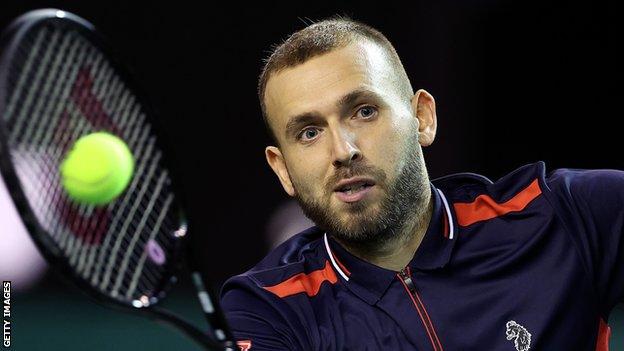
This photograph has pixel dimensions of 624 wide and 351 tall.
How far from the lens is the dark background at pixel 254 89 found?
618cm

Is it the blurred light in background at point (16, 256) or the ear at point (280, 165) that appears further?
the blurred light in background at point (16, 256)

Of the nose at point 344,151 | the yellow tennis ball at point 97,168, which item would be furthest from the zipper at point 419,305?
the yellow tennis ball at point 97,168

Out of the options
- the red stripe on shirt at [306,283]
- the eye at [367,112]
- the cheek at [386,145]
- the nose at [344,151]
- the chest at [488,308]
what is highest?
the eye at [367,112]

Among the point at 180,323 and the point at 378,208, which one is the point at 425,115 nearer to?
the point at 378,208

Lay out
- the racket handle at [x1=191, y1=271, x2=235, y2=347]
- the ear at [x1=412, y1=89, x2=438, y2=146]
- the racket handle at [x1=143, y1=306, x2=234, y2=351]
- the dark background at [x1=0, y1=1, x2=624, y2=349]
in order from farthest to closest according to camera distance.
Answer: the dark background at [x1=0, y1=1, x2=624, y2=349] < the ear at [x1=412, y1=89, x2=438, y2=146] < the racket handle at [x1=191, y1=271, x2=235, y2=347] < the racket handle at [x1=143, y1=306, x2=234, y2=351]

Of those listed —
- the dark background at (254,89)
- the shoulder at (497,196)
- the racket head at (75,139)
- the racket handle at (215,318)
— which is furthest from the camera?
the dark background at (254,89)

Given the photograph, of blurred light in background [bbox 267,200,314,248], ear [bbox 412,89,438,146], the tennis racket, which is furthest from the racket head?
A: blurred light in background [bbox 267,200,314,248]

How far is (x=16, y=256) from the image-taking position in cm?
588

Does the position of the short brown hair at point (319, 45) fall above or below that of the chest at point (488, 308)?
above

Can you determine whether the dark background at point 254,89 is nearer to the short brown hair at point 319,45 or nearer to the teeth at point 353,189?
the short brown hair at point 319,45

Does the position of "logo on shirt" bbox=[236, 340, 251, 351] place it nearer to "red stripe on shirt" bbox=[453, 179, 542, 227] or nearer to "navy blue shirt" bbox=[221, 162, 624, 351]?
"navy blue shirt" bbox=[221, 162, 624, 351]

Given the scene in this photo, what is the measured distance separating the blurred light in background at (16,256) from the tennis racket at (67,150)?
3.43 metres

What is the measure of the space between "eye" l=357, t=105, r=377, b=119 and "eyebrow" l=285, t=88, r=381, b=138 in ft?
0.09

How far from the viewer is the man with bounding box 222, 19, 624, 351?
103 inches
